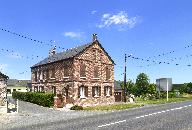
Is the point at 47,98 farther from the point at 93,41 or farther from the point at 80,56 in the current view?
the point at 93,41

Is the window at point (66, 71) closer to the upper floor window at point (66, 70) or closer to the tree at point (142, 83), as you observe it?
the upper floor window at point (66, 70)

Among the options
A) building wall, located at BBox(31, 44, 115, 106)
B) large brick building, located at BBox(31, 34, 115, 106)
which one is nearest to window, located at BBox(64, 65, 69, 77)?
large brick building, located at BBox(31, 34, 115, 106)

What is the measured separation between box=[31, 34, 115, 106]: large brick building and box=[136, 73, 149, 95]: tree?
27.0 meters

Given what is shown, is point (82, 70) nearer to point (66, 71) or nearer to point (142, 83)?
point (66, 71)

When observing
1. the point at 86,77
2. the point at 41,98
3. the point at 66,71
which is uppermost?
the point at 66,71

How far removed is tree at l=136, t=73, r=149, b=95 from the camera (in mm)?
73938

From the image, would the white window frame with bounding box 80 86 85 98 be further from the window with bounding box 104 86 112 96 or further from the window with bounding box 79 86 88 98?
the window with bounding box 104 86 112 96

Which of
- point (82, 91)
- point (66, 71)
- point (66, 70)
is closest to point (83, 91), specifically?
point (82, 91)

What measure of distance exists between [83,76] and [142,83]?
33940 millimetres

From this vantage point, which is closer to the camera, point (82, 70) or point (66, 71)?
point (82, 70)

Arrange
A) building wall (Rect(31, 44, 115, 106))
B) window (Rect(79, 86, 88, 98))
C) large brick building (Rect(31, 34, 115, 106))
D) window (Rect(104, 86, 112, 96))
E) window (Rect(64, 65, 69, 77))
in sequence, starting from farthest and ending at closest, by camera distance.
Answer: window (Rect(104, 86, 112, 96)), window (Rect(64, 65, 69, 77)), window (Rect(79, 86, 88, 98)), large brick building (Rect(31, 34, 115, 106)), building wall (Rect(31, 44, 115, 106))

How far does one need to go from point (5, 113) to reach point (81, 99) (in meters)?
15.0

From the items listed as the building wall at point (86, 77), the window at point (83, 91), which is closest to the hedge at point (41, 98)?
the building wall at point (86, 77)

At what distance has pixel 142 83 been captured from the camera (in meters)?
74.4
